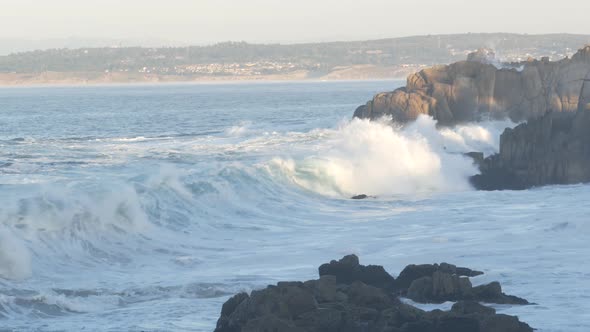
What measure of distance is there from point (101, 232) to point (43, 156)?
1666 cm

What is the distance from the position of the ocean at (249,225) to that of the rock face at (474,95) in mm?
1054

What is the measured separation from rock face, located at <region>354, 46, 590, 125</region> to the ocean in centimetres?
105

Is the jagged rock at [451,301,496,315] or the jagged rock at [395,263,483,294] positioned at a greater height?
the jagged rock at [451,301,496,315]

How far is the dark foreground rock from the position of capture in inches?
488

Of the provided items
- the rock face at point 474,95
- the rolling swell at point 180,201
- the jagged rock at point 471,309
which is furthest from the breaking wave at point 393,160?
the jagged rock at point 471,309

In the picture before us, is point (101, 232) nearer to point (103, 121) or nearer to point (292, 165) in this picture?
point (292, 165)

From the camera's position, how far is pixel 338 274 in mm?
15719

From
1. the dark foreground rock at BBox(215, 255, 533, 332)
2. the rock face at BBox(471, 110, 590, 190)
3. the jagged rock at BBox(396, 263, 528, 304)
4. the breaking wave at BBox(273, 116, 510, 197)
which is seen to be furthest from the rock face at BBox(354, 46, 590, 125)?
the dark foreground rock at BBox(215, 255, 533, 332)

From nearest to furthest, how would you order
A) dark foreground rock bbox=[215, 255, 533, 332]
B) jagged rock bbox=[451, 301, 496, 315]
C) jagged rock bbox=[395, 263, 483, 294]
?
dark foreground rock bbox=[215, 255, 533, 332] → jagged rock bbox=[451, 301, 496, 315] → jagged rock bbox=[395, 263, 483, 294]

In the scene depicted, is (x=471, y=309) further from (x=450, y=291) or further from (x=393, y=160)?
(x=393, y=160)

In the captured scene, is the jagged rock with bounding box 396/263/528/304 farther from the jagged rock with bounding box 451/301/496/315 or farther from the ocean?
the jagged rock with bounding box 451/301/496/315

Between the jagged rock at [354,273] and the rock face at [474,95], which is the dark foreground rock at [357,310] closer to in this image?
the jagged rock at [354,273]

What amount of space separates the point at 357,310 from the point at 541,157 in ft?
64.2

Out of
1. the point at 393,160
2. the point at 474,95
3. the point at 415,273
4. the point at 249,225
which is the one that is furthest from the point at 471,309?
the point at 474,95
